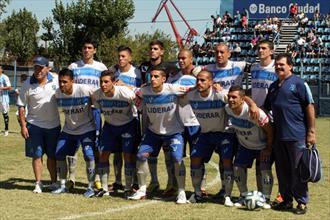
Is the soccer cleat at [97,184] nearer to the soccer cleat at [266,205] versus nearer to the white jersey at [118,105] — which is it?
the white jersey at [118,105]

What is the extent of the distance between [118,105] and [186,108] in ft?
3.25

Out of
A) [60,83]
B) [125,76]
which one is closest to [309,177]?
[125,76]

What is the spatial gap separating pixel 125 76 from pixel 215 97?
165 cm

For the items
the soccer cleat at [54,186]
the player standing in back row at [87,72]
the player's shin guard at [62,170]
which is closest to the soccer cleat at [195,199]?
the player standing in back row at [87,72]

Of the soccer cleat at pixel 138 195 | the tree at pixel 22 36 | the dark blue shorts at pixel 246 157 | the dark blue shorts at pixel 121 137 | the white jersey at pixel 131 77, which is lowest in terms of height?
the soccer cleat at pixel 138 195

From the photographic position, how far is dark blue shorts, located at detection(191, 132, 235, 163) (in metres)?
8.49

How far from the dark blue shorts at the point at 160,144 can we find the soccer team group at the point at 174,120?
0.6 inches

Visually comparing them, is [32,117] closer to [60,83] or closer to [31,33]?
[60,83]

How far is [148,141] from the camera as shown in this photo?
881 cm

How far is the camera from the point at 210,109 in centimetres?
845

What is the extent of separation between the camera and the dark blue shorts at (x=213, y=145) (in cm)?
849

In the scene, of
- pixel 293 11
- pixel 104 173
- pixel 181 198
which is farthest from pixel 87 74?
pixel 293 11

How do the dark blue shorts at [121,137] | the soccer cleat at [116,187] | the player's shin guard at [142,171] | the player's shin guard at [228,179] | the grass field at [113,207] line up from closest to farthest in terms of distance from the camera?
the grass field at [113,207], the player's shin guard at [228,179], the player's shin guard at [142,171], the dark blue shorts at [121,137], the soccer cleat at [116,187]

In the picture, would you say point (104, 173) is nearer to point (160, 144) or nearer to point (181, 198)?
point (160, 144)
